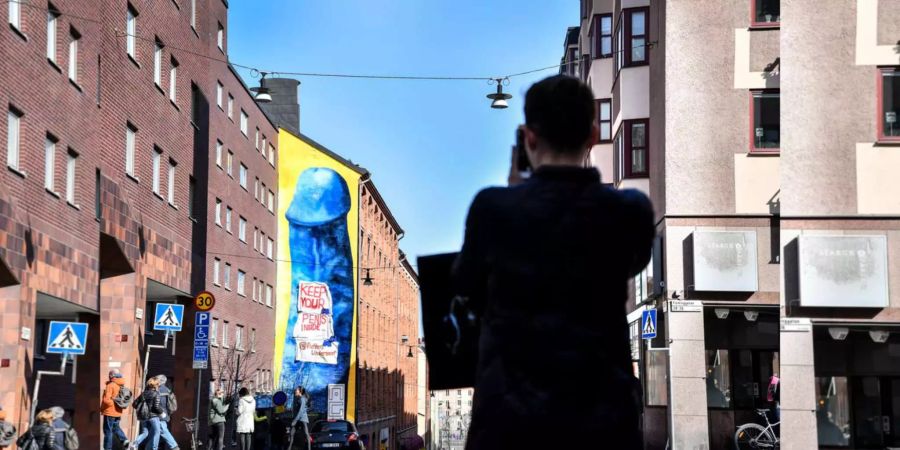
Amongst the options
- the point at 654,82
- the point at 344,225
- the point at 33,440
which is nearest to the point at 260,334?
the point at 344,225

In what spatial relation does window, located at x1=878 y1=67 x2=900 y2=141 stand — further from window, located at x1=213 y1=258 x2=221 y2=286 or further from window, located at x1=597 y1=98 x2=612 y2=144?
window, located at x1=213 y1=258 x2=221 y2=286

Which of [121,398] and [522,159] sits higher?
[522,159]

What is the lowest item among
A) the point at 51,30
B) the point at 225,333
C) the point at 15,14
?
the point at 225,333

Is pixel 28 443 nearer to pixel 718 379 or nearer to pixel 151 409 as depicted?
pixel 151 409

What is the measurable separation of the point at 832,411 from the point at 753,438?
61.0 inches

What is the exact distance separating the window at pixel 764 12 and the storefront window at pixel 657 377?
7382 mm

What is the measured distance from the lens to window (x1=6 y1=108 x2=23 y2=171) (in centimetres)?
2375

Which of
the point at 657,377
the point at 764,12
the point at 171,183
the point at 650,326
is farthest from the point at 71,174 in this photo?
the point at 764,12

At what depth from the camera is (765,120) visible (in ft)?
85.9

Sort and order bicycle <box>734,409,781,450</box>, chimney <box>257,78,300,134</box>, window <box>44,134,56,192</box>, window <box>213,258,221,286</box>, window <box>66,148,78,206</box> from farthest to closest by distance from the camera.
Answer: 1. chimney <box>257,78,300,134</box>
2. window <box>213,258,221,286</box>
3. window <box>66,148,78,206</box>
4. window <box>44,134,56,192</box>
5. bicycle <box>734,409,781,450</box>

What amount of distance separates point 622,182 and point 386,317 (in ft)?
214

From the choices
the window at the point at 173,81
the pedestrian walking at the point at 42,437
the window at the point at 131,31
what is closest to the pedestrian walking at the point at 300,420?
the window at the point at 173,81

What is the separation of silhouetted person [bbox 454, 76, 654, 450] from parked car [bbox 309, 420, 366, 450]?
37.6 metres

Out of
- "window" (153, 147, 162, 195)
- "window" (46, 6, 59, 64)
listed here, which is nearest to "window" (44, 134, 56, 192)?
"window" (46, 6, 59, 64)
